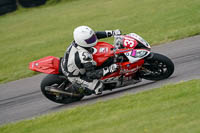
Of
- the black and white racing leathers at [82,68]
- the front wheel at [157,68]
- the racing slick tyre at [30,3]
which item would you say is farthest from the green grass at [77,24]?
the front wheel at [157,68]

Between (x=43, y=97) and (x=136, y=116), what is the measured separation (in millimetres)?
4021

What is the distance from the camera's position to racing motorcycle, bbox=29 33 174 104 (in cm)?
776

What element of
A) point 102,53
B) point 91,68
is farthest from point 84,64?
point 102,53

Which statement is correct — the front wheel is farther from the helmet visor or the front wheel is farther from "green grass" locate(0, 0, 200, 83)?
"green grass" locate(0, 0, 200, 83)

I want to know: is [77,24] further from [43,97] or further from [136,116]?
[136,116]

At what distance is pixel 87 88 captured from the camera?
8.20 metres

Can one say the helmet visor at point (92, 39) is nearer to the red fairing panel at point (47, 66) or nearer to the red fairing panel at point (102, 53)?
the red fairing panel at point (102, 53)

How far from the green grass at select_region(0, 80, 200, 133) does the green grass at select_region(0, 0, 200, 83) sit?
5.63 m

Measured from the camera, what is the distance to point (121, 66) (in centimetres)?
794

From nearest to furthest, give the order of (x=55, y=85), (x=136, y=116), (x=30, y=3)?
(x=136, y=116) < (x=55, y=85) < (x=30, y=3)

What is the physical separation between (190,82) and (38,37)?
13.9m

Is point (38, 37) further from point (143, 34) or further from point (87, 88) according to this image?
point (87, 88)

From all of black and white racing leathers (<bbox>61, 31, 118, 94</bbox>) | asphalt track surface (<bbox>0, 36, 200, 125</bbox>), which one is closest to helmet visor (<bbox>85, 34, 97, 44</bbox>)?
black and white racing leathers (<bbox>61, 31, 118, 94</bbox>)

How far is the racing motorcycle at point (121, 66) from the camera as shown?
776 centimetres
